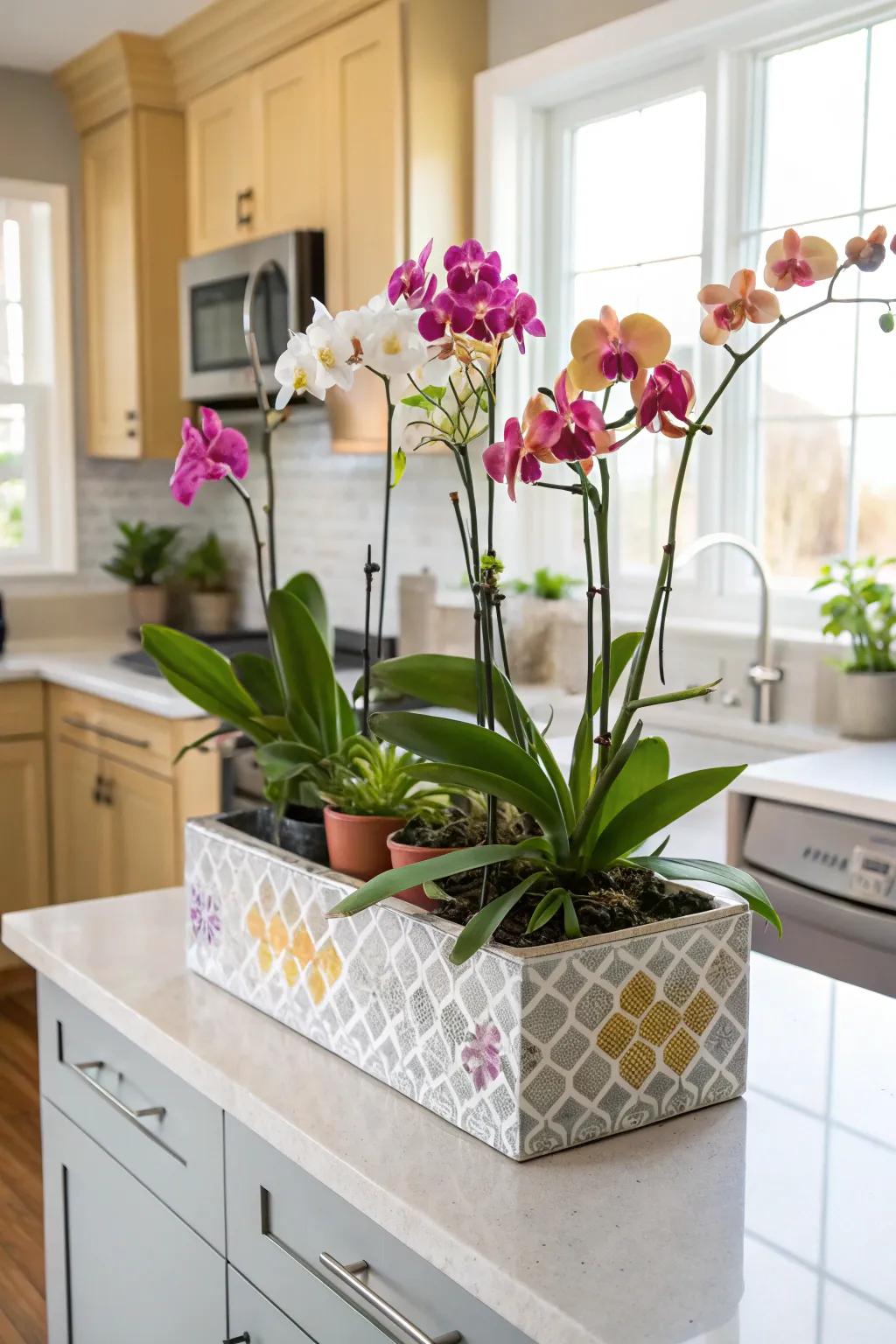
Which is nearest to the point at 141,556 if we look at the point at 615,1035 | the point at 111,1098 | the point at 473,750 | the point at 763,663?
the point at 763,663

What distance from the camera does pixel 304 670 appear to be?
1.37 m

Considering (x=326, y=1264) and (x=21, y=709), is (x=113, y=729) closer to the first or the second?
(x=21, y=709)

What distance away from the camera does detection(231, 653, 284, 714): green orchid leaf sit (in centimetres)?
141

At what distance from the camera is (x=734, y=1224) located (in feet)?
2.94

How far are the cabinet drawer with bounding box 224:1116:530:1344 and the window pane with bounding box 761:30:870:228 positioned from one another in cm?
230

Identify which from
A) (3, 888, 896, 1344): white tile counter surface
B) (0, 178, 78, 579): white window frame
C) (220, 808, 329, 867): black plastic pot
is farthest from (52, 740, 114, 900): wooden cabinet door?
(3, 888, 896, 1344): white tile counter surface

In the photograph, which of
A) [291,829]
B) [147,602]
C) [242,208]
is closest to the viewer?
[291,829]

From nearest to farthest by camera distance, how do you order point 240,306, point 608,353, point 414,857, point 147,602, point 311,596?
point 608,353 → point 414,857 → point 311,596 → point 240,306 → point 147,602

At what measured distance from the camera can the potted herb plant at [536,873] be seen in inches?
36.8

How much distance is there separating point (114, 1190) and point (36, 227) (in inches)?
153

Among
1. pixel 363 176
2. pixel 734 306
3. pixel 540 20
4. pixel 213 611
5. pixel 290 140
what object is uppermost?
pixel 540 20

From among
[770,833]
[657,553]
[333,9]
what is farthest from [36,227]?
[770,833]

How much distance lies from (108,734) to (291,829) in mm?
2429

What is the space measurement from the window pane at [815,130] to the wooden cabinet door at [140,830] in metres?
2.01
